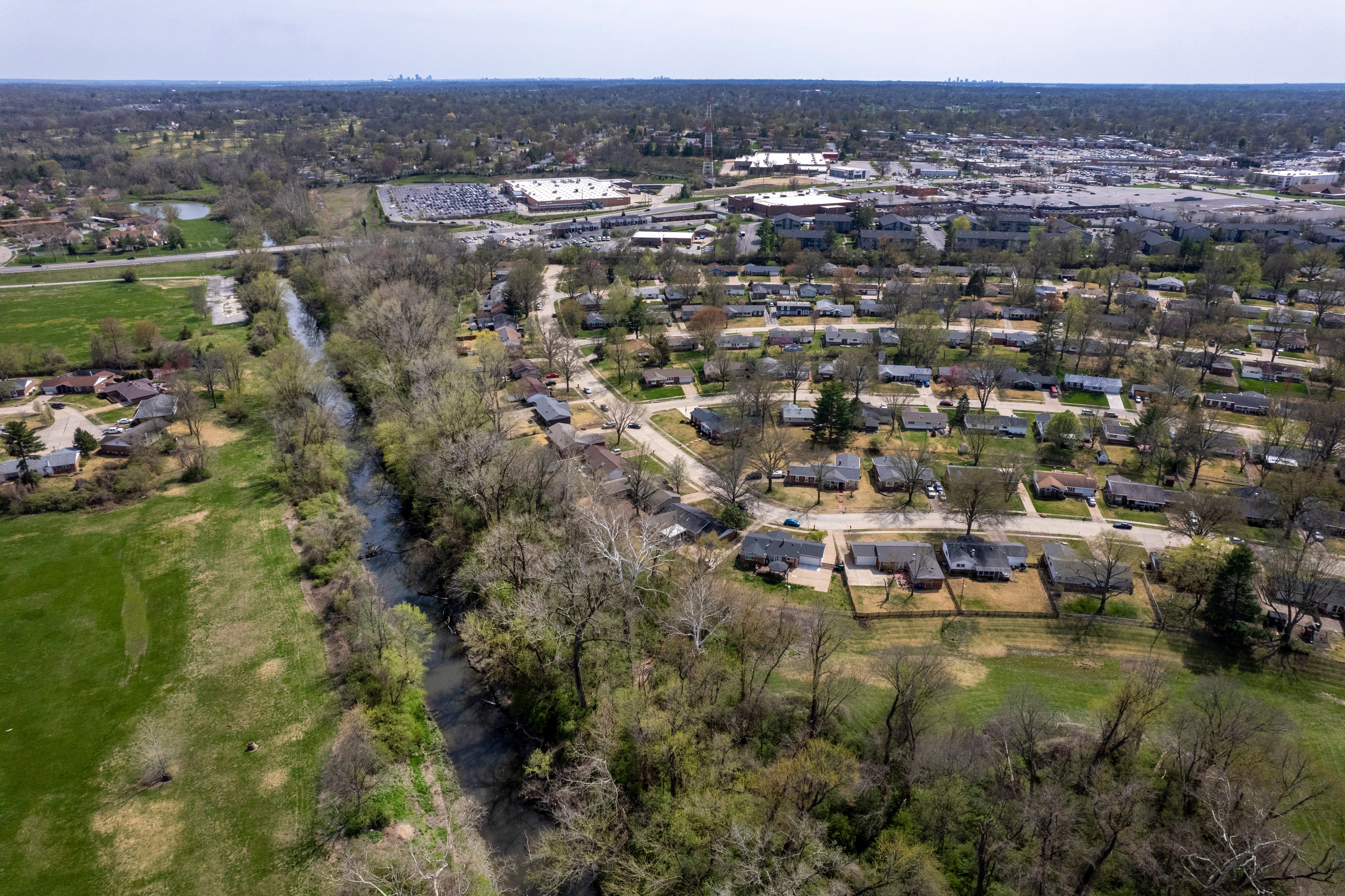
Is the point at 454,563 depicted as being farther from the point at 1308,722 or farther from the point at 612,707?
the point at 1308,722

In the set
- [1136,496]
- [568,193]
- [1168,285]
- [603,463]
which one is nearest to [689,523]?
[603,463]

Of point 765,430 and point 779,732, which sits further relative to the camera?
point 765,430

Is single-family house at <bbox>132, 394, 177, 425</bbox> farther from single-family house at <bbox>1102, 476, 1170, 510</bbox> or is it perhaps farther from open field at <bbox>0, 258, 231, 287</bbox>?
single-family house at <bbox>1102, 476, 1170, 510</bbox>

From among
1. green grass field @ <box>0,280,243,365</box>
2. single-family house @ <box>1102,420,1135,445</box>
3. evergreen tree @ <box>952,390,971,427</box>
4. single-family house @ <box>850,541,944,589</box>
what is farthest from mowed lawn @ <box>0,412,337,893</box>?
single-family house @ <box>1102,420,1135,445</box>

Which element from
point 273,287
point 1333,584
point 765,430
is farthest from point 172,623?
point 1333,584

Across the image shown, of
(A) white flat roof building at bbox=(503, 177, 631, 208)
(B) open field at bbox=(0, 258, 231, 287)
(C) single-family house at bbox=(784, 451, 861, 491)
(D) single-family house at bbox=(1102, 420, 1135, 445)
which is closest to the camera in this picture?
(C) single-family house at bbox=(784, 451, 861, 491)
